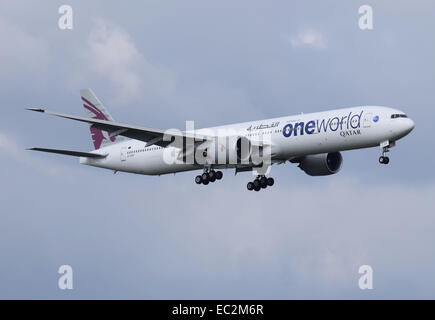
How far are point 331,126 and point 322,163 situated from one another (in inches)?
321

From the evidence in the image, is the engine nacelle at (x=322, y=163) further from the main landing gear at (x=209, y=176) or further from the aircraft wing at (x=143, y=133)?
the aircraft wing at (x=143, y=133)

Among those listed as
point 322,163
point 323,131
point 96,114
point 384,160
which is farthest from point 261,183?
point 96,114

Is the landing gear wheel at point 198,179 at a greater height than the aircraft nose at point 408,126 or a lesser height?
lesser

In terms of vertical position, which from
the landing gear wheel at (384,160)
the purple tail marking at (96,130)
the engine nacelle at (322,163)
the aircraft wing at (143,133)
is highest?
the purple tail marking at (96,130)

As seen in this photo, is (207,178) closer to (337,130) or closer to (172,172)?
(172,172)

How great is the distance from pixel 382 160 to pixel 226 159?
1053 cm

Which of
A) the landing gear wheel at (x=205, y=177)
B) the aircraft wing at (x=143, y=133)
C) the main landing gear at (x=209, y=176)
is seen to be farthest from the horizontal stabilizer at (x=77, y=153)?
the landing gear wheel at (x=205, y=177)

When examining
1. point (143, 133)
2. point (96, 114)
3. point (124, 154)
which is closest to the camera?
point (143, 133)

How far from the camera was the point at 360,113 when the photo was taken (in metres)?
63.6

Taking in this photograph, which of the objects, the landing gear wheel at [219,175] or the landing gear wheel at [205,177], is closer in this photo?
the landing gear wheel at [219,175]

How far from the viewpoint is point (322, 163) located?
71.8 m

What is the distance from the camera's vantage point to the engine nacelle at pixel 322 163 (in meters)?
71.7

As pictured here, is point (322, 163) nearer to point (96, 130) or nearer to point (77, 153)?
point (77, 153)

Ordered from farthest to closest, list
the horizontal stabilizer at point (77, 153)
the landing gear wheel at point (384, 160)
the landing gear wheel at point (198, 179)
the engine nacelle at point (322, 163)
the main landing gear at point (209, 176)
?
1. the engine nacelle at point (322, 163)
2. the horizontal stabilizer at point (77, 153)
3. the landing gear wheel at point (198, 179)
4. the main landing gear at point (209, 176)
5. the landing gear wheel at point (384, 160)
